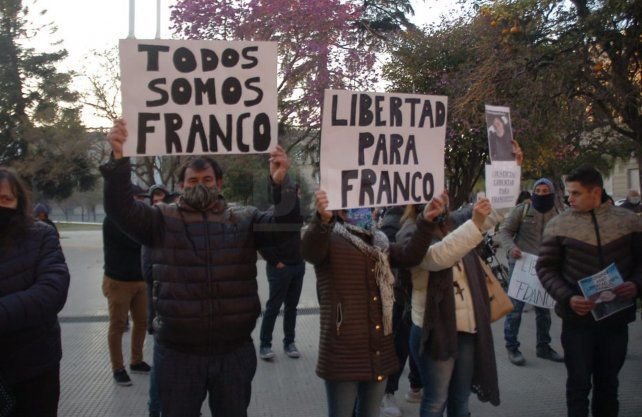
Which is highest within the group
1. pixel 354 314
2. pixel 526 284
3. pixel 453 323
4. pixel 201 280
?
pixel 201 280

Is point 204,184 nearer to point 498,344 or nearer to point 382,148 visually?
point 382,148

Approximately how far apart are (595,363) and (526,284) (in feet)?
6.63

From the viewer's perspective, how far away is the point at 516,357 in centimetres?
636

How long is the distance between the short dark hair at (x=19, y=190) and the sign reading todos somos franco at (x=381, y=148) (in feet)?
4.89

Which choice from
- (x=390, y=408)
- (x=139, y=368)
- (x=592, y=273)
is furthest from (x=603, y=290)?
(x=139, y=368)

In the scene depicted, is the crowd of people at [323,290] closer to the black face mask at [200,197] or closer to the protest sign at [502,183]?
the black face mask at [200,197]

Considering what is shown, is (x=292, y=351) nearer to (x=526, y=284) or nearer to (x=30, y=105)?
(x=526, y=284)

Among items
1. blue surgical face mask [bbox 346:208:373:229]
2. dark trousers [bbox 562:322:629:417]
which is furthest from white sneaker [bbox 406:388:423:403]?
blue surgical face mask [bbox 346:208:373:229]

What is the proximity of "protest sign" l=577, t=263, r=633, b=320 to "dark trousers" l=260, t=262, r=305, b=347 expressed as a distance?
343 cm

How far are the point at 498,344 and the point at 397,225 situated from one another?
2.98 meters

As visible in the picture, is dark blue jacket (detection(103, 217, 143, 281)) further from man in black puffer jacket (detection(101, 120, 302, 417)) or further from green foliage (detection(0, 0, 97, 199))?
green foliage (detection(0, 0, 97, 199))

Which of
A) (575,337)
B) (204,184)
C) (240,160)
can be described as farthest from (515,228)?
(240,160)

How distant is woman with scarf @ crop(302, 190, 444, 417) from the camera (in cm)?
341

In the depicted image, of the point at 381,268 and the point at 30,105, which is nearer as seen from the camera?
the point at 381,268
